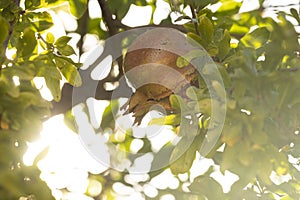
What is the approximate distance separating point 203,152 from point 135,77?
0.72 feet

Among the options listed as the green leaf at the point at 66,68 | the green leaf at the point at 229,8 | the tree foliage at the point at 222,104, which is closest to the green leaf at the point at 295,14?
the tree foliage at the point at 222,104

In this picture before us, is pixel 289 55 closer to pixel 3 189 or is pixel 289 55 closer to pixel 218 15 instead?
pixel 3 189

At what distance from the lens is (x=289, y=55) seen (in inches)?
23.5

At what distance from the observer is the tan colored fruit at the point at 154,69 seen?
2.49 feet

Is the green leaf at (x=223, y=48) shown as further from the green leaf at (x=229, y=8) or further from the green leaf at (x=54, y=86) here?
the green leaf at (x=229, y=8)

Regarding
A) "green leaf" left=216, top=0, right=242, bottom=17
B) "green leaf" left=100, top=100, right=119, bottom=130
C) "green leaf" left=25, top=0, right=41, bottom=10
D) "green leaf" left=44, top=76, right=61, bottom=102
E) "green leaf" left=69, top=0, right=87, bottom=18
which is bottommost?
"green leaf" left=100, top=100, right=119, bottom=130

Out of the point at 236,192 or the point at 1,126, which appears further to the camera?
the point at 236,192

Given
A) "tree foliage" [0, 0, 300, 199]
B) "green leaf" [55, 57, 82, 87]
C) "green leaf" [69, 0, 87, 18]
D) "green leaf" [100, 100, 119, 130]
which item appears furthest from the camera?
"green leaf" [100, 100, 119, 130]

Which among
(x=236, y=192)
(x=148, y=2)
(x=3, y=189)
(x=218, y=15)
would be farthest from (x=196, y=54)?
(x=148, y=2)

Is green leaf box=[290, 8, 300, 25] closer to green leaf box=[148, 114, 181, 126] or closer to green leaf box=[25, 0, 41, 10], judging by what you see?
green leaf box=[148, 114, 181, 126]

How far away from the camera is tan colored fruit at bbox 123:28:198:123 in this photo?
2.49 ft

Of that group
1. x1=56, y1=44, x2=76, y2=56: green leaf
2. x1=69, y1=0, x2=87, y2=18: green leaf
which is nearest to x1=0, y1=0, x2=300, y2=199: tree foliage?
x1=56, y1=44, x2=76, y2=56: green leaf

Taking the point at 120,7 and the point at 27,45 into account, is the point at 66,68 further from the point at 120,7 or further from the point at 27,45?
the point at 120,7

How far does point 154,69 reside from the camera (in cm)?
80
